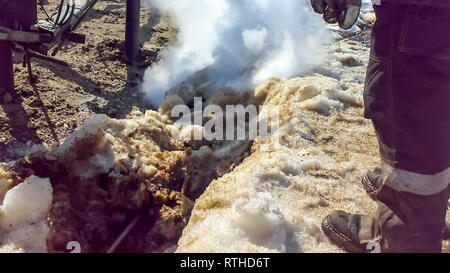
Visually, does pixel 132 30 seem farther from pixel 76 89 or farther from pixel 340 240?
pixel 340 240

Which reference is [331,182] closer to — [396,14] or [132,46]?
[396,14]

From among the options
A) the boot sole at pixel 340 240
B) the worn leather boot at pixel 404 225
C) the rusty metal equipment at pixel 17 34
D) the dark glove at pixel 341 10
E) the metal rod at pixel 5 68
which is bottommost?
the boot sole at pixel 340 240

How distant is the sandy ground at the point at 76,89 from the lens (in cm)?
310

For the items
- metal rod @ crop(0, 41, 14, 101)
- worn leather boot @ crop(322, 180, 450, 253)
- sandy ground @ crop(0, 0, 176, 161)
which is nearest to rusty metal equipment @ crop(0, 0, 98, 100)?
metal rod @ crop(0, 41, 14, 101)

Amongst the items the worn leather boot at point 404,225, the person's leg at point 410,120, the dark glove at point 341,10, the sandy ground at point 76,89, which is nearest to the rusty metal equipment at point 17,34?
the sandy ground at point 76,89

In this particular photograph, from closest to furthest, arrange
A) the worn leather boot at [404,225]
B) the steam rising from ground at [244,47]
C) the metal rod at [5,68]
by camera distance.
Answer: the worn leather boot at [404,225]
the metal rod at [5,68]
the steam rising from ground at [244,47]

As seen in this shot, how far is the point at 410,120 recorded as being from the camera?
5.63 ft

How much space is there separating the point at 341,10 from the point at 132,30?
3.18 metres

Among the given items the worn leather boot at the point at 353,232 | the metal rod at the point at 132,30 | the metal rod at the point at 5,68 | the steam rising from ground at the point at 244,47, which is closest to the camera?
the worn leather boot at the point at 353,232

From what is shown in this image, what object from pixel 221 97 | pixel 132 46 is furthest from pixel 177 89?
pixel 132 46

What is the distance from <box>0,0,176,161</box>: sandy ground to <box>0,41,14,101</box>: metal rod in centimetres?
9

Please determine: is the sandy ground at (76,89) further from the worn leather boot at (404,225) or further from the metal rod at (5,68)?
the worn leather boot at (404,225)

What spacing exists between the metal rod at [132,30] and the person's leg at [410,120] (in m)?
3.42

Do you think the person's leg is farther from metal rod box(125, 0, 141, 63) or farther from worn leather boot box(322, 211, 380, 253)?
metal rod box(125, 0, 141, 63)
